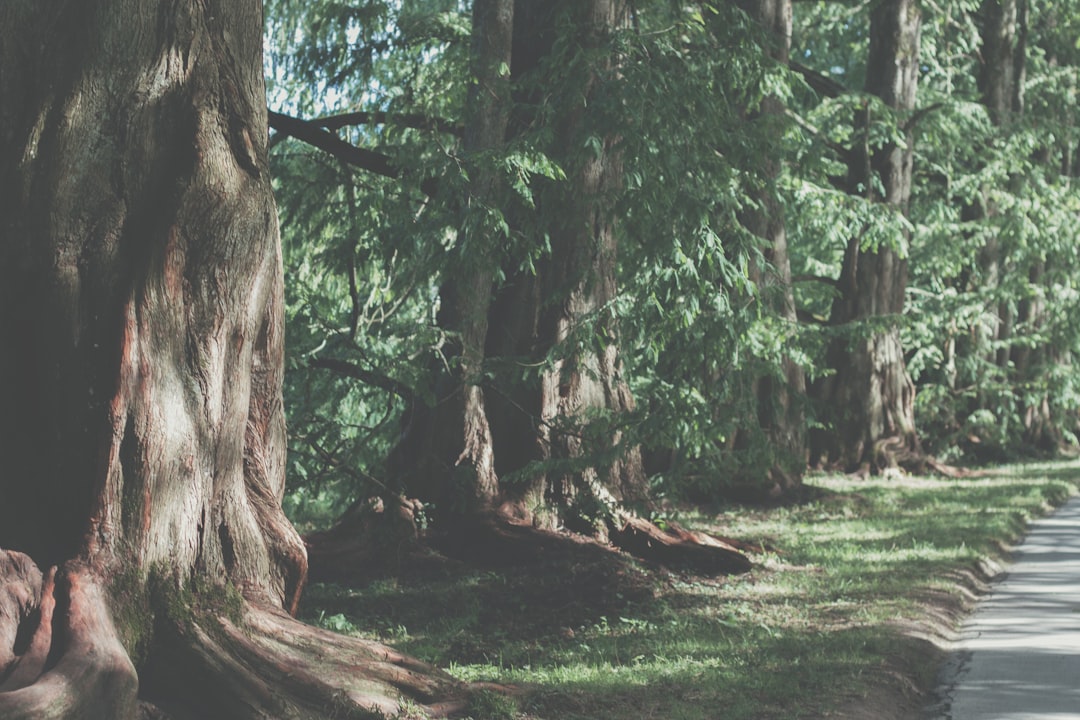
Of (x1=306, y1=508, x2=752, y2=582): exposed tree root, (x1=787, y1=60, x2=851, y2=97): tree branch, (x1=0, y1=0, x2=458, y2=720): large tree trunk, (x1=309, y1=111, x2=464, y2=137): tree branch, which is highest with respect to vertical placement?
(x1=787, y1=60, x2=851, y2=97): tree branch

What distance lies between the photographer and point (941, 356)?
26.7 metres

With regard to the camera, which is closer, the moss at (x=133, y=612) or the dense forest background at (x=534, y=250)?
the moss at (x=133, y=612)

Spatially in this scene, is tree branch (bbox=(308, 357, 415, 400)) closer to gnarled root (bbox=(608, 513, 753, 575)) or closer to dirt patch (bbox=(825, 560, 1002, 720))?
gnarled root (bbox=(608, 513, 753, 575))

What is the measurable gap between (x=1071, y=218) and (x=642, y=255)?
1808 centimetres

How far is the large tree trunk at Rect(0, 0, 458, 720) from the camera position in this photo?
5621 mm

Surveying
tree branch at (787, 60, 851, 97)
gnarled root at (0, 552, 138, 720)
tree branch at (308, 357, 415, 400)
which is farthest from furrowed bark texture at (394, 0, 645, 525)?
tree branch at (787, 60, 851, 97)

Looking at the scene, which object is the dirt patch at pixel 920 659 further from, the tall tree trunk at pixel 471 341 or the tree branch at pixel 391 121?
the tree branch at pixel 391 121

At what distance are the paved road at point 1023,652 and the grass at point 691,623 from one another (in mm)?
343

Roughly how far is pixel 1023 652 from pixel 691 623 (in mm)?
2268

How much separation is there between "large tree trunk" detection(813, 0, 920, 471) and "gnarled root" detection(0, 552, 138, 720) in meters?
18.1

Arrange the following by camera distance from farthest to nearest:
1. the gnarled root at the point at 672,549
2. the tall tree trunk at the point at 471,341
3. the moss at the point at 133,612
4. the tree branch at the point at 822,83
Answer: the tree branch at the point at 822,83 → the gnarled root at the point at 672,549 → the tall tree trunk at the point at 471,341 → the moss at the point at 133,612

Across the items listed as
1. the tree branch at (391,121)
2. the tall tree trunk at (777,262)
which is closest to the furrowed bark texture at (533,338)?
the tree branch at (391,121)

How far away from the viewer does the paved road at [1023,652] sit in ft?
22.9

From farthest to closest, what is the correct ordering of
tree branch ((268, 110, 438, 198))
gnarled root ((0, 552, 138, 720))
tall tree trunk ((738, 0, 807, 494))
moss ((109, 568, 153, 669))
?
1. tall tree trunk ((738, 0, 807, 494))
2. tree branch ((268, 110, 438, 198))
3. moss ((109, 568, 153, 669))
4. gnarled root ((0, 552, 138, 720))
